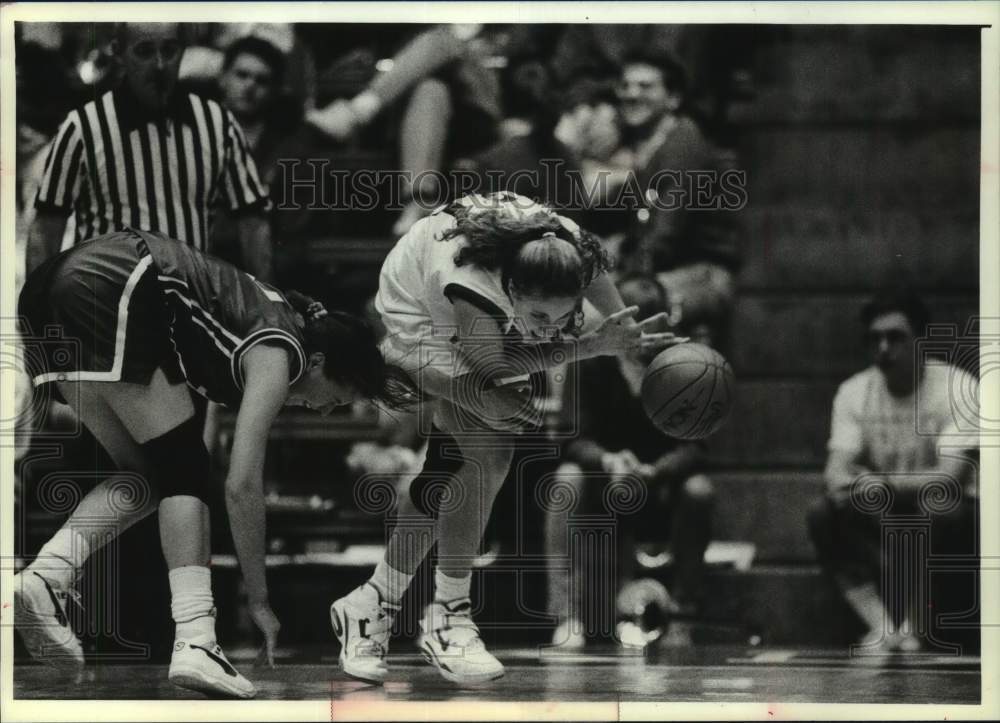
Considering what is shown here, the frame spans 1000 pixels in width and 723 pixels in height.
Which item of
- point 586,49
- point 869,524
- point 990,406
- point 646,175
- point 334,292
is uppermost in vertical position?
point 586,49

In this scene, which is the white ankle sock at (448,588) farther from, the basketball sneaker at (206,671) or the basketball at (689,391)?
the basketball at (689,391)

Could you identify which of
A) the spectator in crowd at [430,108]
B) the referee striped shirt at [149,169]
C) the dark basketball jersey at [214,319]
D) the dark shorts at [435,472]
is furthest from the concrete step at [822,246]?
the referee striped shirt at [149,169]

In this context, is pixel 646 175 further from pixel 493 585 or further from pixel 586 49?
pixel 493 585

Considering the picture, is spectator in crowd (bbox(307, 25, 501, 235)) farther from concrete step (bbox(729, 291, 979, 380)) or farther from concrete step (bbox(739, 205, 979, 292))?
concrete step (bbox(729, 291, 979, 380))

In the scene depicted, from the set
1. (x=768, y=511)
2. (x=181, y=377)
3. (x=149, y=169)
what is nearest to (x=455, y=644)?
(x=768, y=511)

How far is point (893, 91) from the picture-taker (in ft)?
24.2

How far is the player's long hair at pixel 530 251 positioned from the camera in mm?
7262

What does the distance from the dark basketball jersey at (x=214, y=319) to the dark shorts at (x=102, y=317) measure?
0.16 feet

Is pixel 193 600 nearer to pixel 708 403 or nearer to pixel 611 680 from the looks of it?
pixel 611 680

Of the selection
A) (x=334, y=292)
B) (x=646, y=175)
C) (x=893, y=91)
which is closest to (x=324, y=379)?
(x=334, y=292)

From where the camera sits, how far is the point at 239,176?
7.34 meters

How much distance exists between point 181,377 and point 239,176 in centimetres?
85

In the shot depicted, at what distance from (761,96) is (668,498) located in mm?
1677

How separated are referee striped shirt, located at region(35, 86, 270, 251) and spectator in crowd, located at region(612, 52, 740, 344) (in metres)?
1.53
